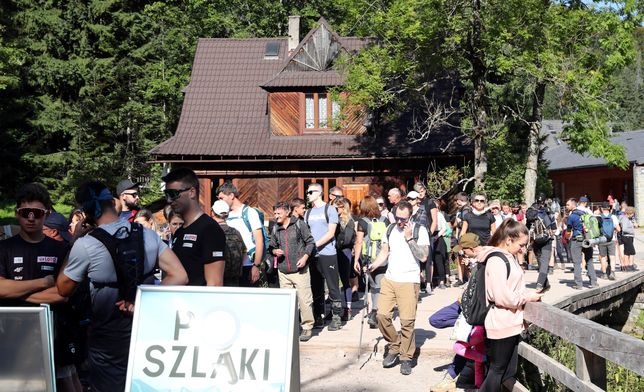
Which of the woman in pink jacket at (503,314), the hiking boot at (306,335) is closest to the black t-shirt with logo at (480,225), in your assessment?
the hiking boot at (306,335)

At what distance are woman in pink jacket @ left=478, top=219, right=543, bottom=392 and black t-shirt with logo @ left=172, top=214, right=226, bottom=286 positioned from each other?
108 inches

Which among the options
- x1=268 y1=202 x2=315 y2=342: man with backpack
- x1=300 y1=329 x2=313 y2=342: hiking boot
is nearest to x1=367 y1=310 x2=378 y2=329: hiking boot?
x1=268 y1=202 x2=315 y2=342: man with backpack

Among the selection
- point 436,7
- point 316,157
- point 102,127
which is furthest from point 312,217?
point 102,127

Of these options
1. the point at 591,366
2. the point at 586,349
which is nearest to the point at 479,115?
the point at 591,366

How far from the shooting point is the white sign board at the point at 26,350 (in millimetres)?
4871

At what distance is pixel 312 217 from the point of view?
496 inches

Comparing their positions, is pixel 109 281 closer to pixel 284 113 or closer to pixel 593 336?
pixel 593 336

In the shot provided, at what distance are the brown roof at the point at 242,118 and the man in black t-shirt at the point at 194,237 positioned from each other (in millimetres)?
27483

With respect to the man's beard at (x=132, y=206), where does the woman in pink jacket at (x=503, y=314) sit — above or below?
below

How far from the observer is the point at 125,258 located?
217 inches

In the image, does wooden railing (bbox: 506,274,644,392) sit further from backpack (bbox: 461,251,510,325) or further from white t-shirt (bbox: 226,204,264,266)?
white t-shirt (bbox: 226,204,264,266)

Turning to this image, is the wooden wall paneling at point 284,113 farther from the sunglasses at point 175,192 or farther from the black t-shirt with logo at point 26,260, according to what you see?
the black t-shirt with logo at point 26,260

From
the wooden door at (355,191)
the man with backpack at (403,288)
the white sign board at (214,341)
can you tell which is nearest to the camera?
the white sign board at (214,341)

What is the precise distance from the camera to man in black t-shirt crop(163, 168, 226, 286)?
6.01 metres
